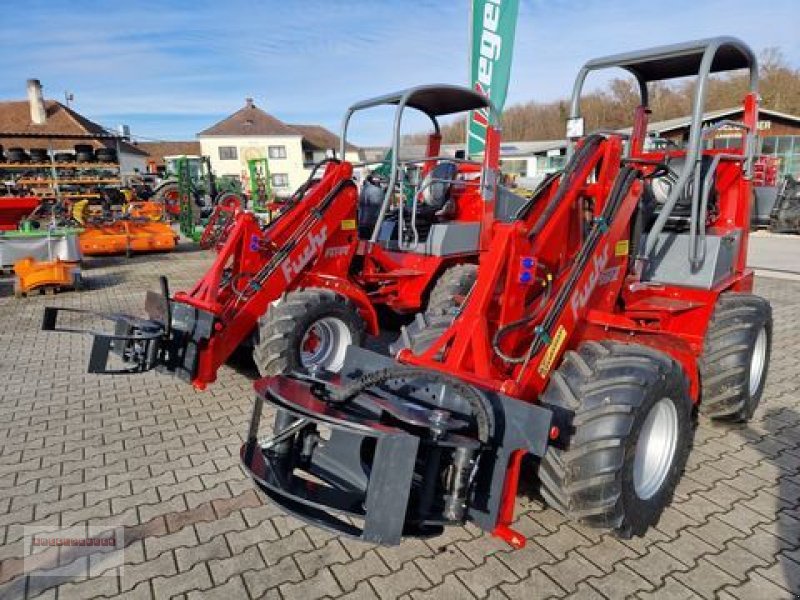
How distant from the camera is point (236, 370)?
5.62m

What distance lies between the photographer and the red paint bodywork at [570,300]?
2.85 meters

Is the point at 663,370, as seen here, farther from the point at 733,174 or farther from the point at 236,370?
the point at 236,370

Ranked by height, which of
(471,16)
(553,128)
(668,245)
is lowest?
(668,245)

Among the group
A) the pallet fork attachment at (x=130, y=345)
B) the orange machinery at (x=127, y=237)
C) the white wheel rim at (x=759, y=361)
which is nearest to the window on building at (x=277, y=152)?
the orange machinery at (x=127, y=237)

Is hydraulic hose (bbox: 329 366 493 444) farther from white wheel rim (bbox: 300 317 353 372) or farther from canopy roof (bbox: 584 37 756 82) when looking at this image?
canopy roof (bbox: 584 37 756 82)

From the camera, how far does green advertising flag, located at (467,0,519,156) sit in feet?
38.0

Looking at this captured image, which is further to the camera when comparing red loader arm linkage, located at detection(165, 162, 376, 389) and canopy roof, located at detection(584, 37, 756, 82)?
red loader arm linkage, located at detection(165, 162, 376, 389)

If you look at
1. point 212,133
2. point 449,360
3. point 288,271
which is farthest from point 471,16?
point 212,133

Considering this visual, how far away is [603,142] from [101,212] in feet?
54.1

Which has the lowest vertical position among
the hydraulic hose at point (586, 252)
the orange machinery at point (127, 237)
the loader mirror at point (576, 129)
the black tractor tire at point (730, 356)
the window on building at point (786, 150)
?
the orange machinery at point (127, 237)

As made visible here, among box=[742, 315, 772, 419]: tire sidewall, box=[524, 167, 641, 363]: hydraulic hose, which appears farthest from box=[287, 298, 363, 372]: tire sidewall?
box=[742, 315, 772, 419]: tire sidewall

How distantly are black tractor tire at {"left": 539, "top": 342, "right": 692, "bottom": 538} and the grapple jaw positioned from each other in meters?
0.31

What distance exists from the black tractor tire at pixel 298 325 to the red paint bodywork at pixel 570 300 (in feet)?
5.66

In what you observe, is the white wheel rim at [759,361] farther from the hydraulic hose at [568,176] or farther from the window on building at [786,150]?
the window on building at [786,150]
